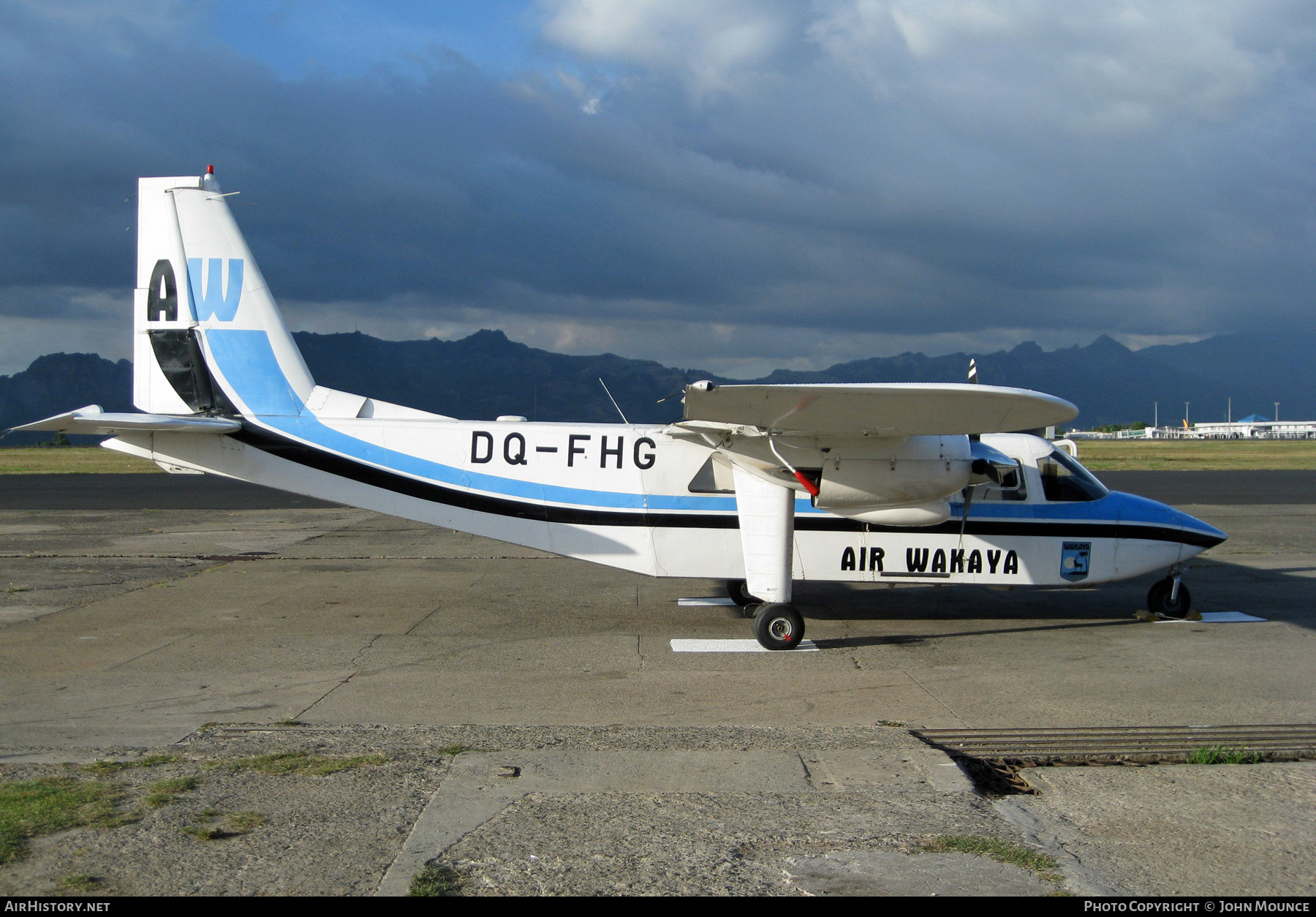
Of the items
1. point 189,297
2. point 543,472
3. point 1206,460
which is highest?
point 189,297

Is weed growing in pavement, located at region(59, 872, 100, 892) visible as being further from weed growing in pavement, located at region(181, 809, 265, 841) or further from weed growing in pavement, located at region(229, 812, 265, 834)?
weed growing in pavement, located at region(229, 812, 265, 834)

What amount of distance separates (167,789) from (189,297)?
7.31 meters

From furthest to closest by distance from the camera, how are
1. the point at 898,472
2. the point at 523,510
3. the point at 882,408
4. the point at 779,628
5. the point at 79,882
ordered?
the point at 523,510, the point at 898,472, the point at 779,628, the point at 882,408, the point at 79,882

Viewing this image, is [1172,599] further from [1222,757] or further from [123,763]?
[123,763]

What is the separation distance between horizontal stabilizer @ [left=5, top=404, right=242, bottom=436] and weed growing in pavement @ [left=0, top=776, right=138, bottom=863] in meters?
4.10

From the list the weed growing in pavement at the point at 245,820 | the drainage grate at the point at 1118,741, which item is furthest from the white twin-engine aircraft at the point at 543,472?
the weed growing in pavement at the point at 245,820

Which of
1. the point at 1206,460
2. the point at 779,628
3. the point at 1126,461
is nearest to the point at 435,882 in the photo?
the point at 779,628

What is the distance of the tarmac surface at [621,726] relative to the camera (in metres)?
4.20

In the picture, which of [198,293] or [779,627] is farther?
[198,293]

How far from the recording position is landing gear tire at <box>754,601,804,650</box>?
925cm

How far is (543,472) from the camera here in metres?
10.5

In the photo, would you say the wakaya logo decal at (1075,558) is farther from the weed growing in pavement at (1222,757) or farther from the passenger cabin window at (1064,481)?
the weed growing in pavement at (1222,757)

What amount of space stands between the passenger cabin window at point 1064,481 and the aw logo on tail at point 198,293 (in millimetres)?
9771

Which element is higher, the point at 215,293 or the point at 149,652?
the point at 215,293
